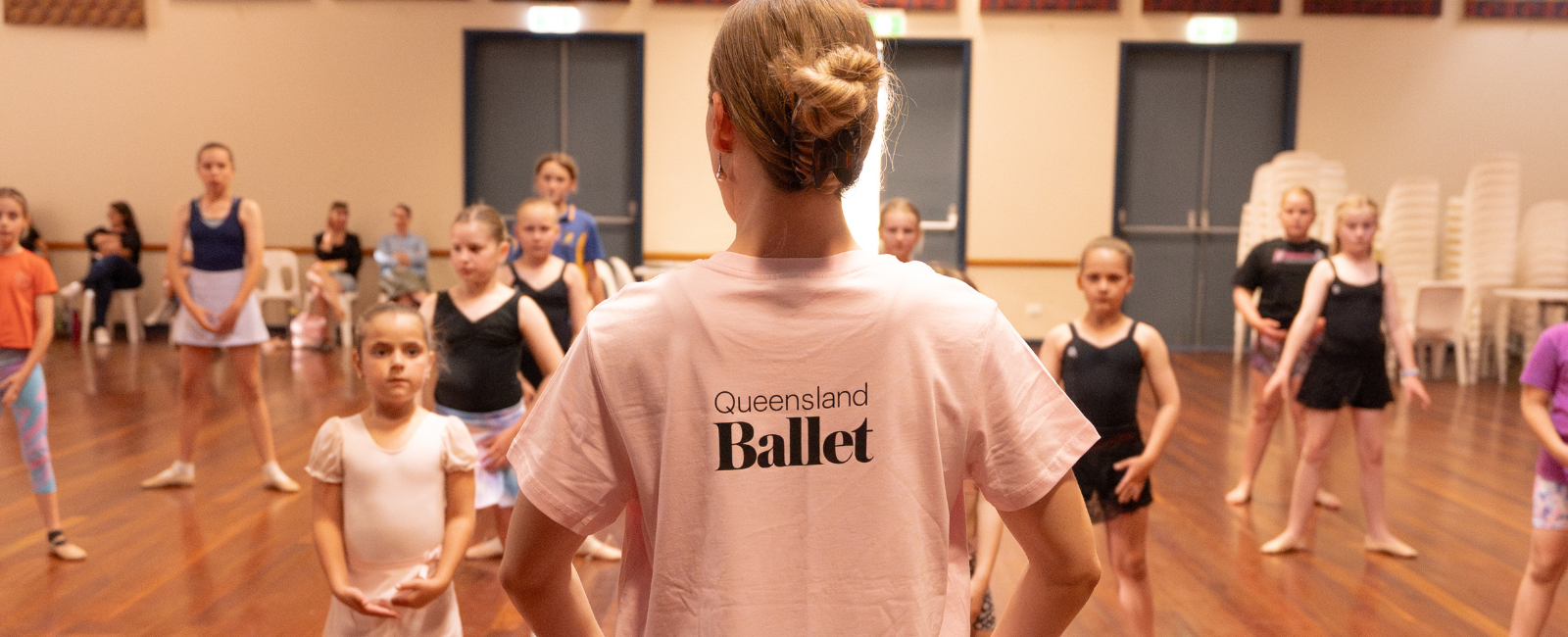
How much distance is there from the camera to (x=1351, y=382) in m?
4.34

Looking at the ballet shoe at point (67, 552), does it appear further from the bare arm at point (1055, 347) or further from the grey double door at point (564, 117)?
the grey double door at point (564, 117)

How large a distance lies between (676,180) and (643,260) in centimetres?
82

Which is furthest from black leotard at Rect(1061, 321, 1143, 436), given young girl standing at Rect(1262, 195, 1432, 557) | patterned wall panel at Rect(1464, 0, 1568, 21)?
patterned wall panel at Rect(1464, 0, 1568, 21)

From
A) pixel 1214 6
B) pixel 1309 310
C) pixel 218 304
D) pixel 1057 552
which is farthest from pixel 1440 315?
pixel 1057 552

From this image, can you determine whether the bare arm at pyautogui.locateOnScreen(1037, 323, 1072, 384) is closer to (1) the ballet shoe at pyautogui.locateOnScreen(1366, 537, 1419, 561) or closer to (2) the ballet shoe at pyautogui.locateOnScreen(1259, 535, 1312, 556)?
(2) the ballet shoe at pyautogui.locateOnScreen(1259, 535, 1312, 556)

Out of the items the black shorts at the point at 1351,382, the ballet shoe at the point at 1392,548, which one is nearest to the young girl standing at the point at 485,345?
the black shorts at the point at 1351,382

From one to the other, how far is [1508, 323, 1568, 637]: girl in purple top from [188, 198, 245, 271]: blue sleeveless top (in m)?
4.81

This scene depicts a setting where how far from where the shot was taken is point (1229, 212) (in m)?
10.5

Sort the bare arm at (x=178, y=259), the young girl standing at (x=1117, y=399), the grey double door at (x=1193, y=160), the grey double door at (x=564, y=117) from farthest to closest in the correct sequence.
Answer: the grey double door at (x=564, y=117) → the grey double door at (x=1193, y=160) → the bare arm at (x=178, y=259) → the young girl standing at (x=1117, y=399)

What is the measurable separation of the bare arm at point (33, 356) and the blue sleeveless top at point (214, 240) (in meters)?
1.10

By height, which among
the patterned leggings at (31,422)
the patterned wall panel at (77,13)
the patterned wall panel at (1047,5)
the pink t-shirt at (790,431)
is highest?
the patterned wall panel at (1047,5)

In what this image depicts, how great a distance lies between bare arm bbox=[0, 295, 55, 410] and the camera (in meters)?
3.78

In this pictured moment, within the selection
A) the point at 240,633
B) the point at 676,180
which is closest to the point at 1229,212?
the point at 676,180

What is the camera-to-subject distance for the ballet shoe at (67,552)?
12.9 feet
